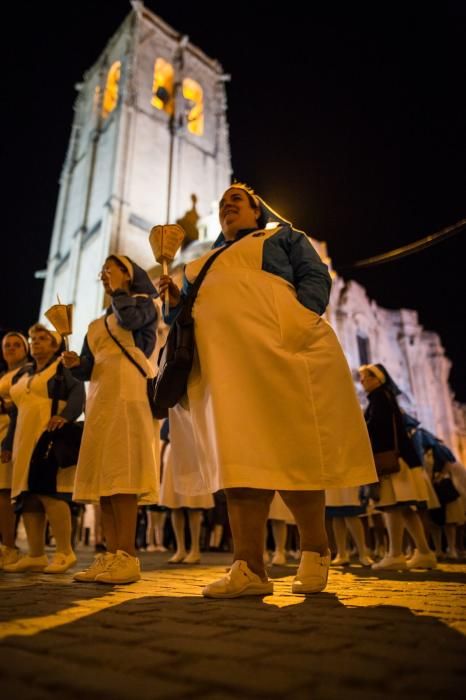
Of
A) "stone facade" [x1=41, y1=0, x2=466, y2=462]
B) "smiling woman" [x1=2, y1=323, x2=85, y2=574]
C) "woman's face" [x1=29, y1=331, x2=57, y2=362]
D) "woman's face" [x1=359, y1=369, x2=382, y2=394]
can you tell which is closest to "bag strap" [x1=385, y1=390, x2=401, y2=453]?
"woman's face" [x1=359, y1=369, x2=382, y2=394]

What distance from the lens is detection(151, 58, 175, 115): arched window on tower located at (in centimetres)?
3328

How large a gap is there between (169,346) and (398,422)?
3560 mm

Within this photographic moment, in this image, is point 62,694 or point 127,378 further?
point 127,378

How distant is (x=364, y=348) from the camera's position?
3197 cm

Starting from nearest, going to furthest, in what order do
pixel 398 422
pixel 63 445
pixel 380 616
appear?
pixel 380 616
pixel 63 445
pixel 398 422

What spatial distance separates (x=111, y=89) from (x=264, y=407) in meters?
37.4

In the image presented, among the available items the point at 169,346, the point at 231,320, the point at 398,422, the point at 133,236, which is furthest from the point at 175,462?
the point at 133,236

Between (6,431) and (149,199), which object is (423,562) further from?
(149,199)

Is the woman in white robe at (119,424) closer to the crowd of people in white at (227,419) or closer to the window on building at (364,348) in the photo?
the crowd of people in white at (227,419)

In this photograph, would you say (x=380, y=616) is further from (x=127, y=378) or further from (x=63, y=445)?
(x=63, y=445)

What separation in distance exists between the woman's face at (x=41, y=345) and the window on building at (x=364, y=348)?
91.6ft

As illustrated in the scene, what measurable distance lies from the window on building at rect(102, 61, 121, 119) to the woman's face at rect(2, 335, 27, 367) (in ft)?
103

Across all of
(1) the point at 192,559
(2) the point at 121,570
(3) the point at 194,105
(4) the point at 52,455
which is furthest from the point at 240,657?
(3) the point at 194,105

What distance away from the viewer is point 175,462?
288cm
